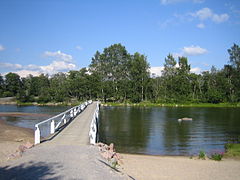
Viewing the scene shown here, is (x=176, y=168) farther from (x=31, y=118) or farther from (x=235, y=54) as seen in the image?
(x=235, y=54)

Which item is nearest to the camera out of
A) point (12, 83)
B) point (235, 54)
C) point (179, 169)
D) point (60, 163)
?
point (60, 163)

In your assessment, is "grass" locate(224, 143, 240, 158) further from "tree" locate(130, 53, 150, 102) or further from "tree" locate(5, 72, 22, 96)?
"tree" locate(5, 72, 22, 96)

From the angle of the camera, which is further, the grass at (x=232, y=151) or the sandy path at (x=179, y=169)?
the grass at (x=232, y=151)

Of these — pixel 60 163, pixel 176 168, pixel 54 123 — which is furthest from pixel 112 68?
pixel 60 163

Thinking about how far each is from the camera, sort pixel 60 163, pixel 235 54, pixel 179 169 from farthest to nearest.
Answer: pixel 235 54 < pixel 179 169 < pixel 60 163

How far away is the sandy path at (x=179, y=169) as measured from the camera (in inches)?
450

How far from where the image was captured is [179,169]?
1277 centimetres

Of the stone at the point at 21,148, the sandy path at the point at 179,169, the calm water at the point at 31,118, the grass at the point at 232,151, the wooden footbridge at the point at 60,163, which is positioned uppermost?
the stone at the point at 21,148

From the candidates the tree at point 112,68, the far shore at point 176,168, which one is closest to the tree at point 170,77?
the tree at point 112,68

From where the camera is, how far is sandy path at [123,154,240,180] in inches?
450

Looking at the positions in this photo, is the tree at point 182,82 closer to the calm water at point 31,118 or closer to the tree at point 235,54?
the tree at point 235,54

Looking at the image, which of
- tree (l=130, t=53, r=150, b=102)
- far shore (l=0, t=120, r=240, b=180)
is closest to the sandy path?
far shore (l=0, t=120, r=240, b=180)

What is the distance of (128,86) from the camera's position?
239 ft

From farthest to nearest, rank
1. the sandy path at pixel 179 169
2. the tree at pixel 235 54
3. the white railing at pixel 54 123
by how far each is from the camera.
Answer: the tree at pixel 235 54, the white railing at pixel 54 123, the sandy path at pixel 179 169
